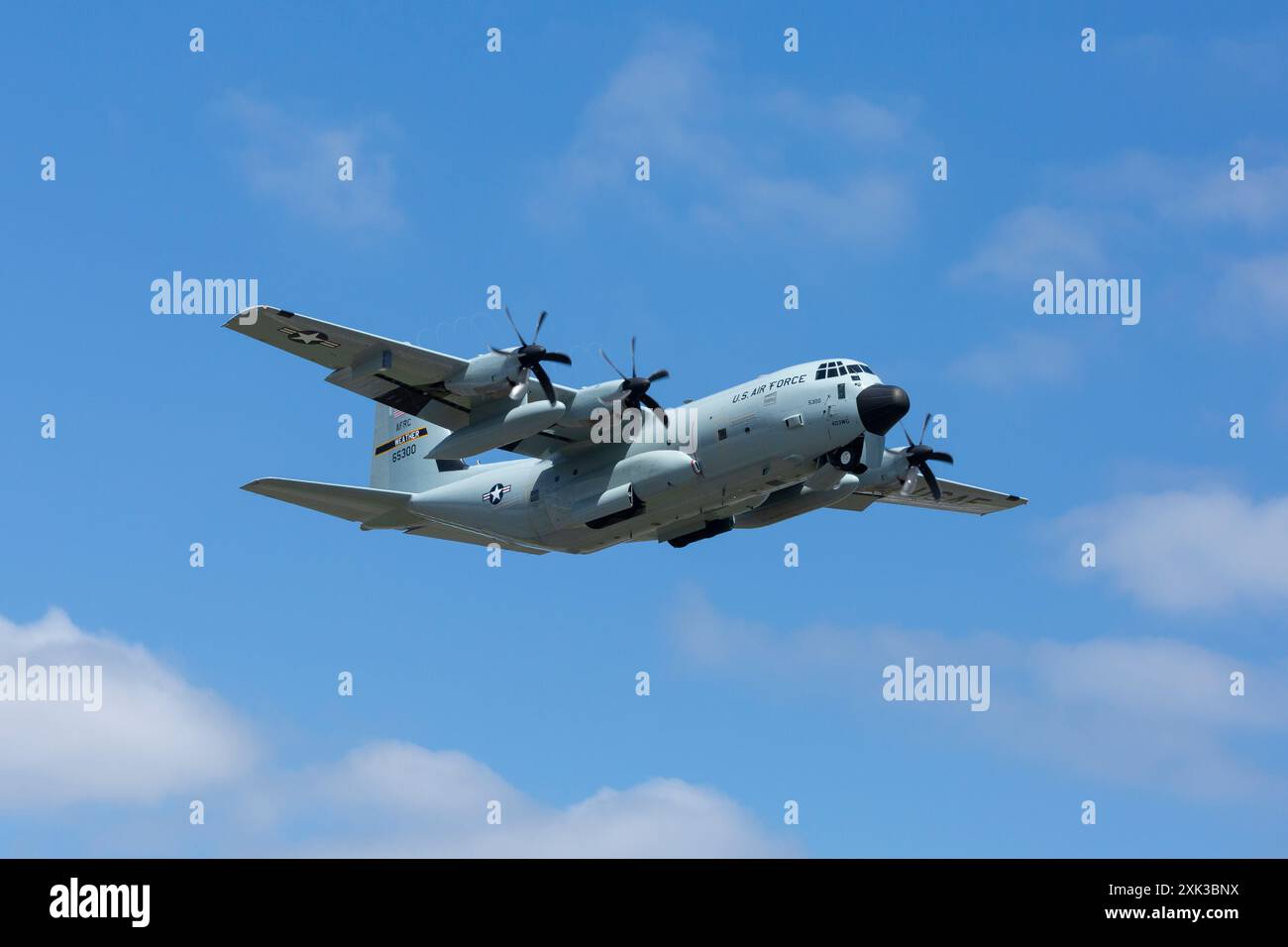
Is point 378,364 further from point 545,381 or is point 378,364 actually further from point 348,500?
point 348,500

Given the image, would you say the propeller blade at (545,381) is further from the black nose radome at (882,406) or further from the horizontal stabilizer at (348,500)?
the black nose radome at (882,406)

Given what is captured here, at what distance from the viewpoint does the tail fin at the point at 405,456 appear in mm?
40625

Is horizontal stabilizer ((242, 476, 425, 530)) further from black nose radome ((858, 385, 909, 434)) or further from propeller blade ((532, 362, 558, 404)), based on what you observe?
black nose radome ((858, 385, 909, 434))

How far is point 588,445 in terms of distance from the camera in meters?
37.7

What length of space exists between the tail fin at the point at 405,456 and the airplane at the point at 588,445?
32cm

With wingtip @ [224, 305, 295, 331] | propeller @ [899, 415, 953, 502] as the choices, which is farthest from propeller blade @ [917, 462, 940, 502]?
wingtip @ [224, 305, 295, 331]

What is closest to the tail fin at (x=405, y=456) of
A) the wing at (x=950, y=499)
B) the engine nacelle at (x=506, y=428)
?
the engine nacelle at (x=506, y=428)

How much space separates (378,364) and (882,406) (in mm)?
11925

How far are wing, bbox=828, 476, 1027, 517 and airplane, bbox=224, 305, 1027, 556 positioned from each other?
4.50 m

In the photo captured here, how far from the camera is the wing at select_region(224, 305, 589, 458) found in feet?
111

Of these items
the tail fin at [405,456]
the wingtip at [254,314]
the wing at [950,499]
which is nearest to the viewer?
the wingtip at [254,314]

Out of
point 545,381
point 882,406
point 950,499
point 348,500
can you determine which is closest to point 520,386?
point 545,381

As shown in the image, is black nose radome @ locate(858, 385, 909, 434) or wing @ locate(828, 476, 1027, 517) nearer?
black nose radome @ locate(858, 385, 909, 434)
